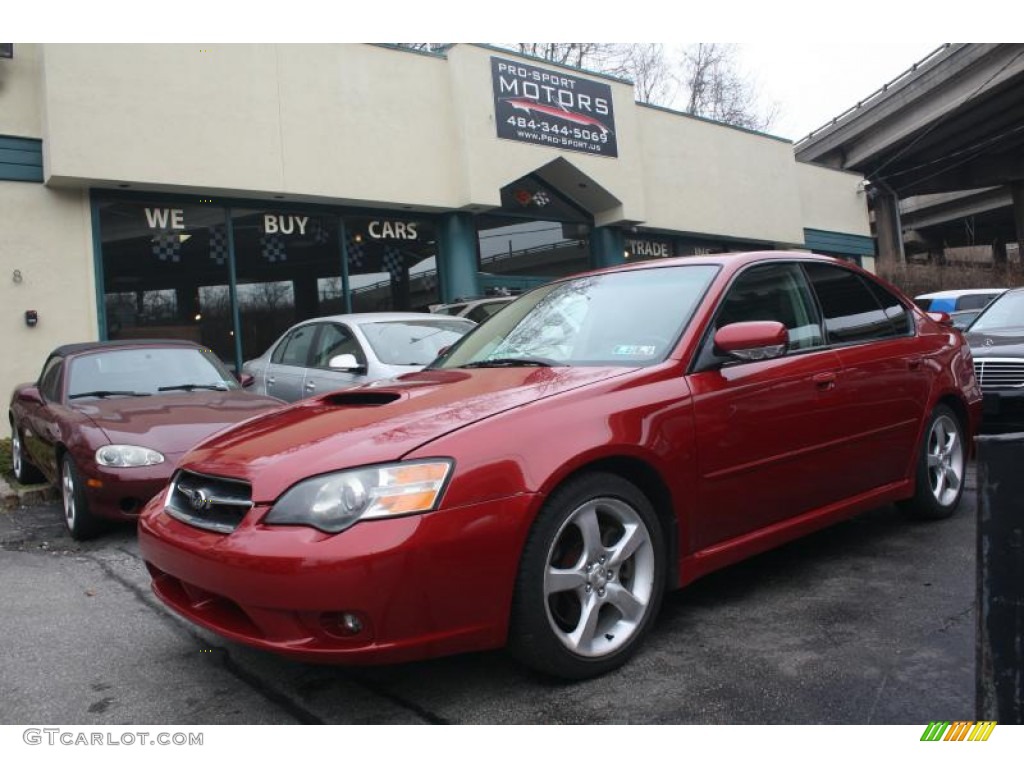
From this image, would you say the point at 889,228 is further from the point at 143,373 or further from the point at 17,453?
the point at 17,453

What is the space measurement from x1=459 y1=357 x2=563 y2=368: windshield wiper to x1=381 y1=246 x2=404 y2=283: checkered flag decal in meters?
10.4

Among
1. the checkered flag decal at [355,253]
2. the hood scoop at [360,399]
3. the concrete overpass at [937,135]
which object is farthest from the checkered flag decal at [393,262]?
the concrete overpass at [937,135]

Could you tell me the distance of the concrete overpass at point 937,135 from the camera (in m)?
25.9

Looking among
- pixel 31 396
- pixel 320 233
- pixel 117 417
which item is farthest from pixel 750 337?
pixel 320 233

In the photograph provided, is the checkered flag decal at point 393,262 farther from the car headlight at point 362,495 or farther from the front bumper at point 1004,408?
the car headlight at point 362,495

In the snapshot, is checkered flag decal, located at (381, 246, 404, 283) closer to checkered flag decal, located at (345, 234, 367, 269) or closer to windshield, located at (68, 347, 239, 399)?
checkered flag decal, located at (345, 234, 367, 269)

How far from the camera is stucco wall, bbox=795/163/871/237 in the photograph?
22188mm

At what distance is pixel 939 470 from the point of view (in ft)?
15.6

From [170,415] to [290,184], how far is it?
6.99 metres

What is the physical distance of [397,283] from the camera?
559 inches

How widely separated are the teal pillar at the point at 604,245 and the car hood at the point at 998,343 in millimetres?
10099

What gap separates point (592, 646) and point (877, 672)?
38.1 inches
